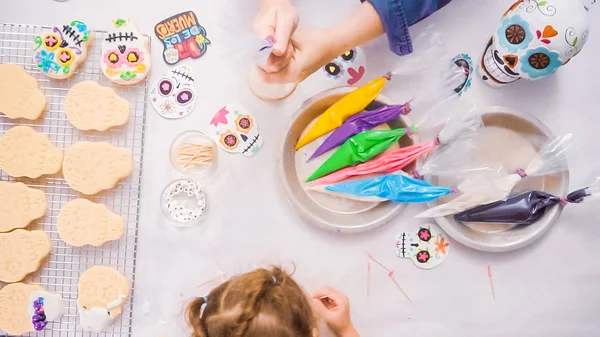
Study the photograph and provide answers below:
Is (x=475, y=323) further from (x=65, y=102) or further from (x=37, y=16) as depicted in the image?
(x=37, y=16)

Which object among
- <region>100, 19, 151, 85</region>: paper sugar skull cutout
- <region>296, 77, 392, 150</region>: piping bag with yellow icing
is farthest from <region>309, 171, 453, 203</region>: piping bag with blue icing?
<region>100, 19, 151, 85</region>: paper sugar skull cutout

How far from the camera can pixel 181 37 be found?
40.4 inches

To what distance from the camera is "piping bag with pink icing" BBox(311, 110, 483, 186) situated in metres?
0.96

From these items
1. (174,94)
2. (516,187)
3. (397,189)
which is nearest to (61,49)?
(174,94)

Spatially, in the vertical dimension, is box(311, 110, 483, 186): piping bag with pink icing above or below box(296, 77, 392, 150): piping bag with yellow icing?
below

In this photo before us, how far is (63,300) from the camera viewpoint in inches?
38.8

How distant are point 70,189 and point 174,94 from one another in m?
0.27

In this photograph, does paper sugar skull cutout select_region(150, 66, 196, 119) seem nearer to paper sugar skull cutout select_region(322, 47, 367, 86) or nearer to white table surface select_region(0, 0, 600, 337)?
white table surface select_region(0, 0, 600, 337)

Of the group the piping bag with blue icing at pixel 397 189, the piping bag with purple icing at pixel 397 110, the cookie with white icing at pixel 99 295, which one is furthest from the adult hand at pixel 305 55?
the cookie with white icing at pixel 99 295

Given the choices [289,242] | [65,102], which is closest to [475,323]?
[289,242]

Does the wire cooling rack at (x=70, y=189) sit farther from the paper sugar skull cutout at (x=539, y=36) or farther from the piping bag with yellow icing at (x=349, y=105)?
the paper sugar skull cutout at (x=539, y=36)

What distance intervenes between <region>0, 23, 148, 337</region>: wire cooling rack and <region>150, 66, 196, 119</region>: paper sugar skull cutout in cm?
3

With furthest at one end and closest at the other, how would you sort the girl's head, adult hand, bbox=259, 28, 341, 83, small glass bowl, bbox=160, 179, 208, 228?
1. small glass bowl, bbox=160, 179, 208, 228
2. adult hand, bbox=259, 28, 341, 83
3. the girl's head

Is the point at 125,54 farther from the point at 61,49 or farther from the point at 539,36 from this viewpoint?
the point at 539,36
